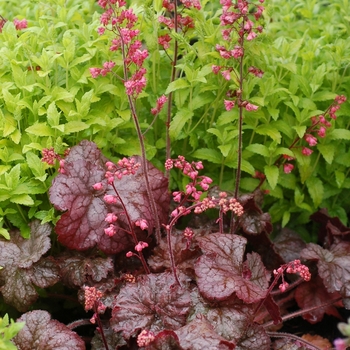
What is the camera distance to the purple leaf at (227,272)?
245 centimetres

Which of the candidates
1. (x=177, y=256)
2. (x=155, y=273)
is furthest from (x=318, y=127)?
(x=155, y=273)

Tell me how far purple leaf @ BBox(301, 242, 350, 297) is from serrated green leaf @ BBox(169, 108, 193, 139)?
0.92 meters

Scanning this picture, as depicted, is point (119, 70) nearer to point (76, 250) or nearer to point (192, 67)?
point (192, 67)

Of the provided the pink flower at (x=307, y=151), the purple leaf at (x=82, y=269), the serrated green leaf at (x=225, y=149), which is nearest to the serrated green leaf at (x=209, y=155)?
the serrated green leaf at (x=225, y=149)

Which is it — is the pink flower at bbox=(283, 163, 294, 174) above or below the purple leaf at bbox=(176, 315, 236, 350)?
above

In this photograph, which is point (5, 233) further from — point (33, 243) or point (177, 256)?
point (177, 256)

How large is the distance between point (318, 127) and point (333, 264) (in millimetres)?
756

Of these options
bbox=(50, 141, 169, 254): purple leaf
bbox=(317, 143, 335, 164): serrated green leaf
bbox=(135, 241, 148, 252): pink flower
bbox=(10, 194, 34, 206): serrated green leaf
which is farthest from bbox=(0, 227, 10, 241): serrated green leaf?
bbox=(317, 143, 335, 164): serrated green leaf

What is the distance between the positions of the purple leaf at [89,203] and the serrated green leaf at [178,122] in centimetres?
31

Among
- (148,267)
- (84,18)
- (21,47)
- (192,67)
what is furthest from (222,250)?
(84,18)

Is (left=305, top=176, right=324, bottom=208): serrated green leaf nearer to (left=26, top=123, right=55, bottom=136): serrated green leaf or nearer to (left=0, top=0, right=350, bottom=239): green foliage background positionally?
(left=0, top=0, right=350, bottom=239): green foliage background

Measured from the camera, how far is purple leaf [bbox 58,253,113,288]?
9.16 feet

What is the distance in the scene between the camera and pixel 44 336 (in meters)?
2.43

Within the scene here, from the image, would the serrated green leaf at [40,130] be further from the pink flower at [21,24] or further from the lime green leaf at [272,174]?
the lime green leaf at [272,174]
